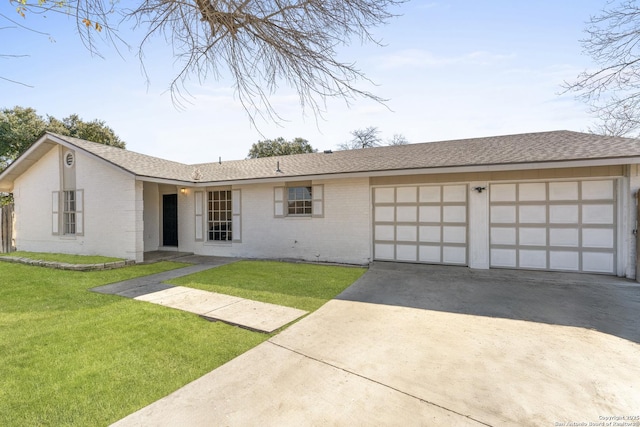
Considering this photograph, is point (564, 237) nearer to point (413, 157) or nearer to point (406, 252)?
point (406, 252)

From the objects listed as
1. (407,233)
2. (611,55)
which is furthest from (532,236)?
(611,55)

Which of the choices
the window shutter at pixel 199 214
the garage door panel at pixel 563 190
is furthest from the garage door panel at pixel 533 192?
the window shutter at pixel 199 214

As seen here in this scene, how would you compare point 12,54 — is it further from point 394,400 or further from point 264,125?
point 394,400

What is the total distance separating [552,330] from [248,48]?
6212mm

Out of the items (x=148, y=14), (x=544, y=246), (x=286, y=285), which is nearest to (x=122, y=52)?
(x=148, y=14)

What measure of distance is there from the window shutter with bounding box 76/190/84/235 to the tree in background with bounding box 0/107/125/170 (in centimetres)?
1518

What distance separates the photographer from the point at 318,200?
1009 cm

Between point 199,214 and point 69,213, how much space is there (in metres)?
4.82

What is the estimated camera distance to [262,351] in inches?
143

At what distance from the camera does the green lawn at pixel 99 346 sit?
262cm

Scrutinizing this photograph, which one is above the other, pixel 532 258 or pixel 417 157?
pixel 417 157

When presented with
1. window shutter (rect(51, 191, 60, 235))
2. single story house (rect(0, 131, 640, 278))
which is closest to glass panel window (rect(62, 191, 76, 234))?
single story house (rect(0, 131, 640, 278))

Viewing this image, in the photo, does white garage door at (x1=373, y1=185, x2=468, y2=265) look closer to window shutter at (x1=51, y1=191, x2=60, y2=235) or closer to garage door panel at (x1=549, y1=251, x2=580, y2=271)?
garage door panel at (x1=549, y1=251, x2=580, y2=271)

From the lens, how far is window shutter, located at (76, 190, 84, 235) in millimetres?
10641
